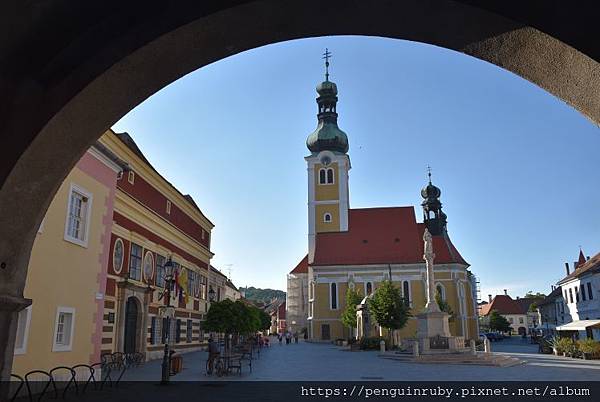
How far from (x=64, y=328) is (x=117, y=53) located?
14123mm

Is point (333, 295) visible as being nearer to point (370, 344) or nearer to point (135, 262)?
point (370, 344)

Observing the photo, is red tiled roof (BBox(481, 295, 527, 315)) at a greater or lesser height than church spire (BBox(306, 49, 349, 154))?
lesser

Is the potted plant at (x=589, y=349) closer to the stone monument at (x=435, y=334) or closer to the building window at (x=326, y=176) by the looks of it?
the stone monument at (x=435, y=334)

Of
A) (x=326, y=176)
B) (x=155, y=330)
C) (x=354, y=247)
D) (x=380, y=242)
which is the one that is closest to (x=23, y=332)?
(x=155, y=330)

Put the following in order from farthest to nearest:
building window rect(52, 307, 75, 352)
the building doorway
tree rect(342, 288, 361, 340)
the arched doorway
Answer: the building doorway < tree rect(342, 288, 361, 340) < the arched doorway < building window rect(52, 307, 75, 352)

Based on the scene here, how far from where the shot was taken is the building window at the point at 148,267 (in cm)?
2672

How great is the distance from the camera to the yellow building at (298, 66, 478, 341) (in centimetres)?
6162

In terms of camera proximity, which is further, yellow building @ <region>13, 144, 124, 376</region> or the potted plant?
the potted plant

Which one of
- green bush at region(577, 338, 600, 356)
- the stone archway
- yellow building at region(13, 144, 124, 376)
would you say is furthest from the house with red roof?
the stone archway

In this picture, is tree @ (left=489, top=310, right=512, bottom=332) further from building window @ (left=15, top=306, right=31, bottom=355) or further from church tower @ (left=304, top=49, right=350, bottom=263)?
building window @ (left=15, top=306, right=31, bottom=355)

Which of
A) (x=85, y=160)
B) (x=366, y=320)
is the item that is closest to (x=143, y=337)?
(x=85, y=160)

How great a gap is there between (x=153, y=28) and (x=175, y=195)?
1185 inches

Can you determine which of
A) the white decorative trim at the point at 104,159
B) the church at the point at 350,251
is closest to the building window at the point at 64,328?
the white decorative trim at the point at 104,159

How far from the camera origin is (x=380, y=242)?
66250 mm
